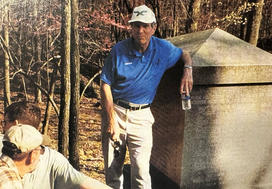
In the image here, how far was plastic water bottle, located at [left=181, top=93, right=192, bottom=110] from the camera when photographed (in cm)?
279

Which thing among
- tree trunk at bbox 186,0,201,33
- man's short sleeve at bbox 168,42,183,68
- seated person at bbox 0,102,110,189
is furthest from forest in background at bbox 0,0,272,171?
seated person at bbox 0,102,110,189

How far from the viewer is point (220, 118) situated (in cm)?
310

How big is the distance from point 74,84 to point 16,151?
3.19m

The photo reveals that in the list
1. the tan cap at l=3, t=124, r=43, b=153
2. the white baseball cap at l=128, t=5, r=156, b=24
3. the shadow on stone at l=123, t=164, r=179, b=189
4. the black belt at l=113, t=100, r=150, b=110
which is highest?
the white baseball cap at l=128, t=5, r=156, b=24

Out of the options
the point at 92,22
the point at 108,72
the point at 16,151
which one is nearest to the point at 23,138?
the point at 16,151

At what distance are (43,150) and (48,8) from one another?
7239mm

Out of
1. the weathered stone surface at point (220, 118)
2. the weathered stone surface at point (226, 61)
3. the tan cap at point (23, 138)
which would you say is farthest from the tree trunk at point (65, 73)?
the tan cap at point (23, 138)

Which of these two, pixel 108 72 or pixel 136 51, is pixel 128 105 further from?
pixel 136 51

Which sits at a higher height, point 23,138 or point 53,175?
point 23,138

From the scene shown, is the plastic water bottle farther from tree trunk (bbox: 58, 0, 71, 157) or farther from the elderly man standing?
tree trunk (bbox: 58, 0, 71, 157)

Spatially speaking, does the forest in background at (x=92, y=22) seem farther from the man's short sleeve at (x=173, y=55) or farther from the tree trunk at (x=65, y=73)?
the man's short sleeve at (x=173, y=55)

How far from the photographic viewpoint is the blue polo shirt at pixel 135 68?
8.79 feet

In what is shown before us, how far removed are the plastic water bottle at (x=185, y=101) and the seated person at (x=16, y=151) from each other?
1369 mm

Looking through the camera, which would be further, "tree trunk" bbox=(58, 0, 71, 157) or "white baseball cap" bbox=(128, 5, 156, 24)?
"tree trunk" bbox=(58, 0, 71, 157)
